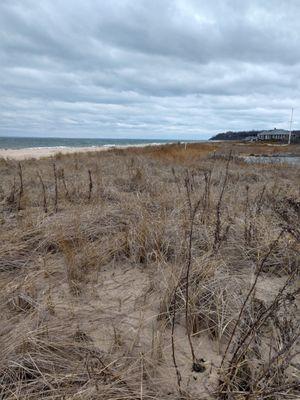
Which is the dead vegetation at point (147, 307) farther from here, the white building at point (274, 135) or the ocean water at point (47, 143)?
the white building at point (274, 135)

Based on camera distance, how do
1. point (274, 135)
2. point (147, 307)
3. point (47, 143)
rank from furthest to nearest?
1. point (274, 135)
2. point (47, 143)
3. point (147, 307)

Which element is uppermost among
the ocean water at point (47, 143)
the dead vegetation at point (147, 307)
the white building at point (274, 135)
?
the white building at point (274, 135)

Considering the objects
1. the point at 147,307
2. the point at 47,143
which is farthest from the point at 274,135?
the point at 147,307

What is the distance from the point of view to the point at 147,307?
244 cm

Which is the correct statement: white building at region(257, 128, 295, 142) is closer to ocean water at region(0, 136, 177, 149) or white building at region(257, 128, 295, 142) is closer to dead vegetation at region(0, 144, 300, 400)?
ocean water at region(0, 136, 177, 149)

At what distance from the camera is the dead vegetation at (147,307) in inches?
67.7

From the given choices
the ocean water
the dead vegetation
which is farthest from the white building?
the dead vegetation

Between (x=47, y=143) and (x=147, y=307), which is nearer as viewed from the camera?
(x=147, y=307)

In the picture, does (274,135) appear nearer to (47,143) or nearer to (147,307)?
(47,143)

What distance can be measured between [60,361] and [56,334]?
210mm

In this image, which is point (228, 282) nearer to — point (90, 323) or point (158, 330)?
point (158, 330)

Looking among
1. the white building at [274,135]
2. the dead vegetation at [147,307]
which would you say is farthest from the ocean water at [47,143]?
the dead vegetation at [147,307]

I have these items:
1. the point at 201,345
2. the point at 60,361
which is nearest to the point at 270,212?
the point at 201,345

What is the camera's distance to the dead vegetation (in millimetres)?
1721
